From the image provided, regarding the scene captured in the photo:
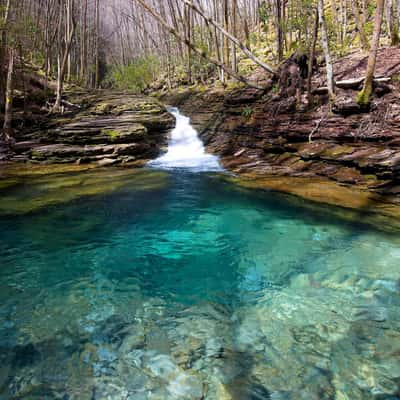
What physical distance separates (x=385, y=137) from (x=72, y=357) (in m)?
9.23

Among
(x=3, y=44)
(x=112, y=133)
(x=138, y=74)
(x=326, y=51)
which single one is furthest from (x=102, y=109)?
(x=138, y=74)

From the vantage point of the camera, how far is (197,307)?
12.5 feet

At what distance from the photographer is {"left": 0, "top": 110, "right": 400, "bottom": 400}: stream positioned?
2.73m

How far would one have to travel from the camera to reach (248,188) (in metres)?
9.41

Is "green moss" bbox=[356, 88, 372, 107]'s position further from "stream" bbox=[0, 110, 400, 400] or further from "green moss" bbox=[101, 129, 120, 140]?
"green moss" bbox=[101, 129, 120, 140]

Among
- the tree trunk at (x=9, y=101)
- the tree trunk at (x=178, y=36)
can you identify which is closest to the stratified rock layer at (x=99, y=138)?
the tree trunk at (x=9, y=101)

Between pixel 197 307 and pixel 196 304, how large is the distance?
0.23 ft

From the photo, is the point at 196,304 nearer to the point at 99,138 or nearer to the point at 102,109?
the point at 99,138

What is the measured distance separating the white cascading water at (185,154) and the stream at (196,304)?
18.8 feet

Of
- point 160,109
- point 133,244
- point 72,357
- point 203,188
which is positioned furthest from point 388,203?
point 160,109

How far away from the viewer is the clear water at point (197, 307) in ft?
8.95

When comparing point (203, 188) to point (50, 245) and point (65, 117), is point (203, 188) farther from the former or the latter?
point (65, 117)

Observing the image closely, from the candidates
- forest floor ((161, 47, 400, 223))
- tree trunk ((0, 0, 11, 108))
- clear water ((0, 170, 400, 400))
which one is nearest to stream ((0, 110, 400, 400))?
clear water ((0, 170, 400, 400))

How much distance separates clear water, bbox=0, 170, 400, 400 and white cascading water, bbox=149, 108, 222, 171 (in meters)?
6.25
